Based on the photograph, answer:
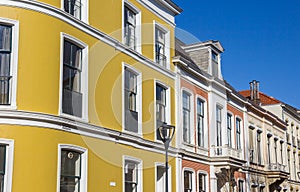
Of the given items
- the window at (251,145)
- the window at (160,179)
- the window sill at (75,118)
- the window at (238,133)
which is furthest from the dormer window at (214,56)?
the window sill at (75,118)

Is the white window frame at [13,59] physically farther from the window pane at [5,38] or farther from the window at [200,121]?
the window at [200,121]

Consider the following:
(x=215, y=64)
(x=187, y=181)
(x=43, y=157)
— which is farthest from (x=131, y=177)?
(x=215, y=64)

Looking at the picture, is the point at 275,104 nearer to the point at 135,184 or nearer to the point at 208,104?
the point at 208,104

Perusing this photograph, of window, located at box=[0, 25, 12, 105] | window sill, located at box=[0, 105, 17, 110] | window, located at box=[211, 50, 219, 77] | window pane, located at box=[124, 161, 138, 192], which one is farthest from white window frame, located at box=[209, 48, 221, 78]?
window sill, located at box=[0, 105, 17, 110]

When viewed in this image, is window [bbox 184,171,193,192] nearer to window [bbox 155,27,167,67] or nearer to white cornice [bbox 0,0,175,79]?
white cornice [bbox 0,0,175,79]

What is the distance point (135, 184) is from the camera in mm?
18828

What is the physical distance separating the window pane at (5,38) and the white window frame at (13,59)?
4.5 inches

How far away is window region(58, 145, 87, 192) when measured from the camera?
585 inches

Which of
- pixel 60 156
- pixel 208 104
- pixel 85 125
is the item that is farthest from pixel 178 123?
pixel 60 156

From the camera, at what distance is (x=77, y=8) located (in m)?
16.8

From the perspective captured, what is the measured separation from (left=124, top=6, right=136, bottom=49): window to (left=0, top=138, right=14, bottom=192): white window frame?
282 inches

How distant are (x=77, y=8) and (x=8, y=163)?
597 centimetres

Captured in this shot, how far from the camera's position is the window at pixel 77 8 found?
1619 centimetres

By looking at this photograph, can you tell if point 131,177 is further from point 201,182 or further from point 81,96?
point 201,182
